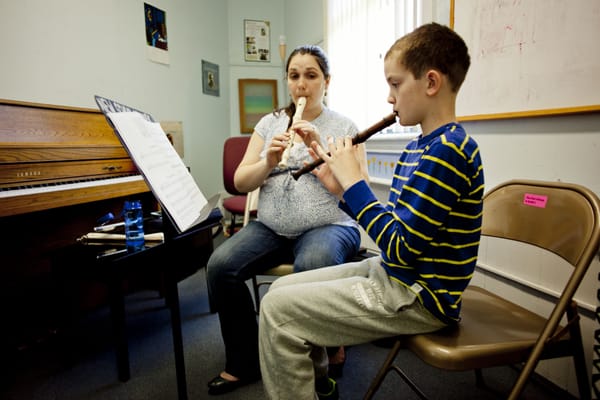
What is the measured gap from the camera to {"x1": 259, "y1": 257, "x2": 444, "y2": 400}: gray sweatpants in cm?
80

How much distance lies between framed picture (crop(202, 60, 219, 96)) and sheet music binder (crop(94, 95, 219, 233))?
2.72 m

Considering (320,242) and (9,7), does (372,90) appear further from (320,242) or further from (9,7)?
(9,7)

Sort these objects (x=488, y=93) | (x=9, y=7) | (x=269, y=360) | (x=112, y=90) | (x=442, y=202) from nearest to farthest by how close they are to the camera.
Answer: (x=442, y=202) < (x=269, y=360) < (x=488, y=93) < (x=9, y=7) < (x=112, y=90)

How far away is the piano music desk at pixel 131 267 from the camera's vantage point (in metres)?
1.02

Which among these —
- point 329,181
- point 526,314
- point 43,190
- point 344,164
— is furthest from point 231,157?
point 526,314

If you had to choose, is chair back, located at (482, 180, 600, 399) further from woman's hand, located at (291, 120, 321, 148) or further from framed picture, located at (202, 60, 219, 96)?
framed picture, located at (202, 60, 219, 96)

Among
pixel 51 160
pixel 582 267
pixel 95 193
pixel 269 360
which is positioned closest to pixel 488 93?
pixel 582 267

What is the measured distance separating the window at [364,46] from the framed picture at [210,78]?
4.52ft

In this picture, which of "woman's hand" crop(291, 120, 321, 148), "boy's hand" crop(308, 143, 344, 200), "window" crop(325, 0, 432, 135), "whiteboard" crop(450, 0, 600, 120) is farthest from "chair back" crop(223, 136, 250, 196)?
"boy's hand" crop(308, 143, 344, 200)

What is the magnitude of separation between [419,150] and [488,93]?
2.21 feet

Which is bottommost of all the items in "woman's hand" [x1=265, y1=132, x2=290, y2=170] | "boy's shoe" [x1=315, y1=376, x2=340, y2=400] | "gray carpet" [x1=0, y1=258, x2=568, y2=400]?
"gray carpet" [x1=0, y1=258, x2=568, y2=400]

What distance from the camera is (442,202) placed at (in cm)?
71

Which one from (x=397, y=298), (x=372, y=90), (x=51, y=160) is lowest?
(x=397, y=298)

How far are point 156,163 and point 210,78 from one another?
3006 mm
